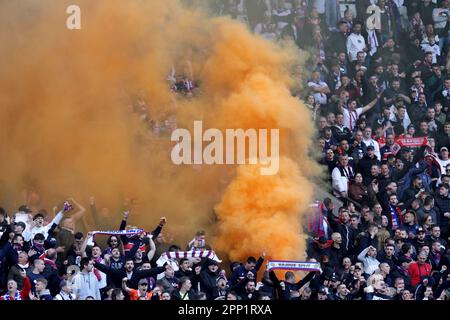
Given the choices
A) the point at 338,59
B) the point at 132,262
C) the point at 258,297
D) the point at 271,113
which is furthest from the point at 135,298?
the point at 338,59

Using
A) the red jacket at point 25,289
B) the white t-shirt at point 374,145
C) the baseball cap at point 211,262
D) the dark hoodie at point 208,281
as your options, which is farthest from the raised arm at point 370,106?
the red jacket at point 25,289

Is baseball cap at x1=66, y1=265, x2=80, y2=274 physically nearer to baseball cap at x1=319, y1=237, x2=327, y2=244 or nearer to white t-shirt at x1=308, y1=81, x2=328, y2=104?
baseball cap at x1=319, y1=237, x2=327, y2=244

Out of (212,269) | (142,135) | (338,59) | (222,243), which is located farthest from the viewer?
→ (338,59)

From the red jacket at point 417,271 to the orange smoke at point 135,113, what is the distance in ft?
5.74

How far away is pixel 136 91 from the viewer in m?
18.2

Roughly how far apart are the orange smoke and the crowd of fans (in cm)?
39

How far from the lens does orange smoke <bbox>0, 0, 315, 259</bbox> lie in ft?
56.1

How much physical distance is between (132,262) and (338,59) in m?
6.42

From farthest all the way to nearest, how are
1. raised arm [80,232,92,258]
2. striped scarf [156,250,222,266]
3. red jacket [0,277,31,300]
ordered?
striped scarf [156,250,222,266], raised arm [80,232,92,258], red jacket [0,277,31,300]

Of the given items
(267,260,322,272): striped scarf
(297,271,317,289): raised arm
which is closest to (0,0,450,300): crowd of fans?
(297,271,317,289): raised arm

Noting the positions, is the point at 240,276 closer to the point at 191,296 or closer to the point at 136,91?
the point at 191,296

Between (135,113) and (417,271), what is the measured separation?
16.3ft

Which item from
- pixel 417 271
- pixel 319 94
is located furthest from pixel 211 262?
pixel 319 94

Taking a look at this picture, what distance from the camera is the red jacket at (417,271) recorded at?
51.3 ft
